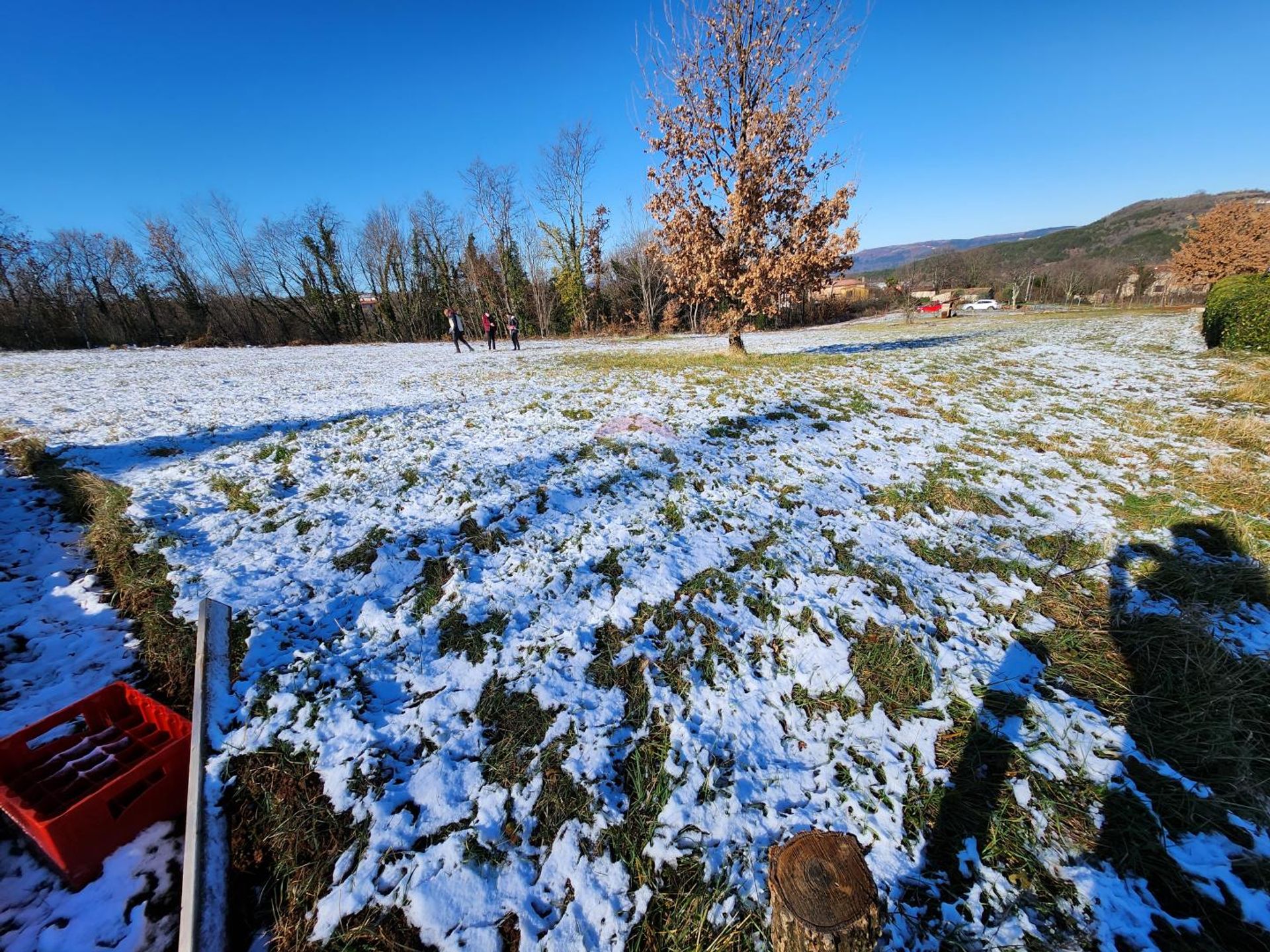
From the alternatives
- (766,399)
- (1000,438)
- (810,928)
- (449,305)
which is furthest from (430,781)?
(449,305)

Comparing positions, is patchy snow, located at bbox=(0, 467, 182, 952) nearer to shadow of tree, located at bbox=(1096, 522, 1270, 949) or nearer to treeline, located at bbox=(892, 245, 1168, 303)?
shadow of tree, located at bbox=(1096, 522, 1270, 949)

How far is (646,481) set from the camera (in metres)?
5.05

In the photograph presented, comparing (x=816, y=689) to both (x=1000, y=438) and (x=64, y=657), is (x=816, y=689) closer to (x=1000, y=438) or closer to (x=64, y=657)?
(x=64, y=657)

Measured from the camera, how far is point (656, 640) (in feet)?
10.5

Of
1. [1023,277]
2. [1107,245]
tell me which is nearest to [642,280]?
[1023,277]

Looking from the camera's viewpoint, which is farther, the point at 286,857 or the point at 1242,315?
the point at 1242,315

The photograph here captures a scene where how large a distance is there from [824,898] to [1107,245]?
112m

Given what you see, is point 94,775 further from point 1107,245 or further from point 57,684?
point 1107,245

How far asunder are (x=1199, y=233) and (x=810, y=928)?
4027cm

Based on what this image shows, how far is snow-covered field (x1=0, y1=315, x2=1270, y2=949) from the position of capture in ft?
6.83

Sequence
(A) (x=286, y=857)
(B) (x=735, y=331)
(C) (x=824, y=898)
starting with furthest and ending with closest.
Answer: (B) (x=735, y=331)
(A) (x=286, y=857)
(C) (x=824, y=898)

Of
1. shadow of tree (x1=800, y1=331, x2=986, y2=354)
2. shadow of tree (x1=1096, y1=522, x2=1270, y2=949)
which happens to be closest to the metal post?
shadow of tree (x1=1096, y1=522, x2=1270, y2=949)

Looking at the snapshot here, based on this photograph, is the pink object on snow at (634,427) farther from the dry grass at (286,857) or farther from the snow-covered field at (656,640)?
the dry grass at (286,857)

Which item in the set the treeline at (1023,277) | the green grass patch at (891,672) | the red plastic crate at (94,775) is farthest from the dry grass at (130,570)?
the treeline at (1023,277)
